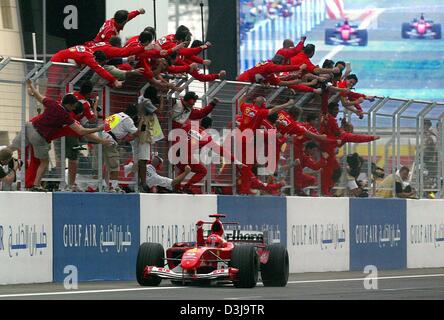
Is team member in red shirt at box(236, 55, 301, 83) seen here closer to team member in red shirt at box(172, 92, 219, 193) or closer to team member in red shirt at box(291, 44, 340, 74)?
team member in red shirt at box(291, 44, 340, 74)

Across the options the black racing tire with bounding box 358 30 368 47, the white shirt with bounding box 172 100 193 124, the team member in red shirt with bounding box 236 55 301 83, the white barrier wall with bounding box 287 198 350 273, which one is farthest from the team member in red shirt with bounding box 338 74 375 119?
the black racing tire with bounding box 358 30 368 47

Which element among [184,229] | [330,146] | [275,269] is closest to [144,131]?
[184,229]

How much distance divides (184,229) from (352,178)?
463 centimetres

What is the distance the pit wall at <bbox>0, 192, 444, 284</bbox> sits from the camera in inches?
664

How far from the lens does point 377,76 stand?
5409 cm

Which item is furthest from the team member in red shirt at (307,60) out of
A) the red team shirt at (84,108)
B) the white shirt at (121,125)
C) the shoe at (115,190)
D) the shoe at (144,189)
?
the red team shirt at (84,108)

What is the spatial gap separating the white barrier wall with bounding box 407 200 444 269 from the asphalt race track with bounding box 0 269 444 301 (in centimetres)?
569

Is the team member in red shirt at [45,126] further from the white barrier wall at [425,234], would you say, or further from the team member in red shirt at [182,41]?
the white barrier wall at [425,234]

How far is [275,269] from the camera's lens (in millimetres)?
16812

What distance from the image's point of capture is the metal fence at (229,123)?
56.3 feet

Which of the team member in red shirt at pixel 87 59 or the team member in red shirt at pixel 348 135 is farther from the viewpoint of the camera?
the team member in red shirt at pixel 348 135

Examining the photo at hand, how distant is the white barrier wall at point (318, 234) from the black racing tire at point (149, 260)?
5.03 m

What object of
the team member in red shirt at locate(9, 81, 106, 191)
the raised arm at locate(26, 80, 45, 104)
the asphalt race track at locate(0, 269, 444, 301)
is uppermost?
the raised arm at locate(26, 80, 45, 104)

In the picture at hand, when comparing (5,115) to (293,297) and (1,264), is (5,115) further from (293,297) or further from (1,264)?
(293,297)
